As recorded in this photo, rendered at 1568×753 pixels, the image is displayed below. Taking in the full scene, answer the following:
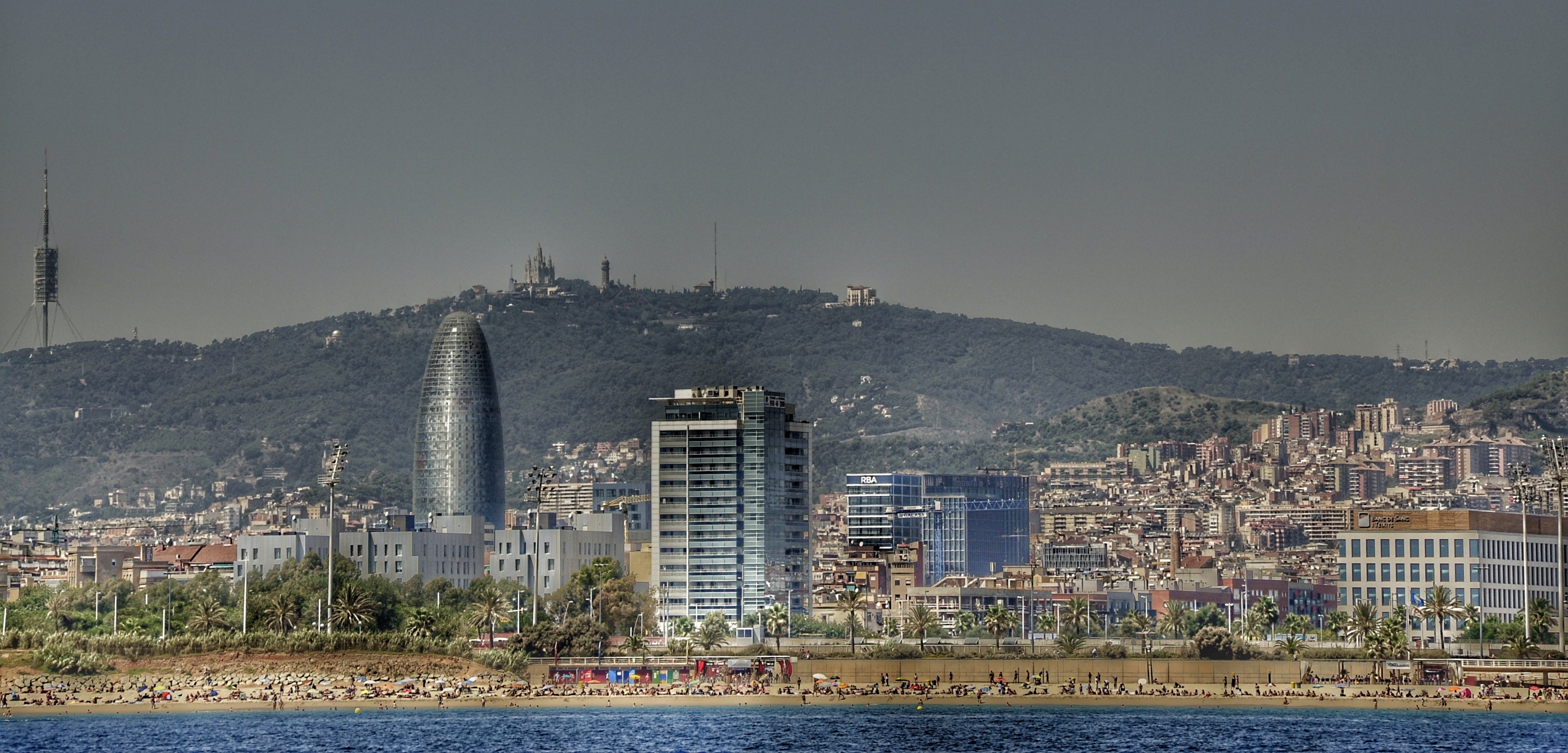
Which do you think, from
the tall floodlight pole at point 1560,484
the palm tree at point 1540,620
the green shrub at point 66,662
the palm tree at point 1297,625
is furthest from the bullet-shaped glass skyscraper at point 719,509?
the green shrub at point 66,662

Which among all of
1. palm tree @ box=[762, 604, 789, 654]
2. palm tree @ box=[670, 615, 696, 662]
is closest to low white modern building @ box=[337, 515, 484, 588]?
palm tree @ box=[670, 615, 696, 662]

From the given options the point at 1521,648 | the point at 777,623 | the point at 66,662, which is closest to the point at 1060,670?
the point at 1521,648

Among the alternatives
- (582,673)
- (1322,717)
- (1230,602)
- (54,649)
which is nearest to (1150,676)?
(1322,717)

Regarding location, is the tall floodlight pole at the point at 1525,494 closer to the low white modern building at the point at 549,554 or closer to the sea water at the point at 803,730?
the sea water at the point at 803,730

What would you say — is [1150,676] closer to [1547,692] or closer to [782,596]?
[1547,692]

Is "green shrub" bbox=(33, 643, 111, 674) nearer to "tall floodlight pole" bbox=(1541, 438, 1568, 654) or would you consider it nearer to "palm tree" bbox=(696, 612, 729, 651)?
"palm tree" bbox=(696, 612, 729, 651)

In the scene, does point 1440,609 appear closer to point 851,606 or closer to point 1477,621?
point 1477,621
